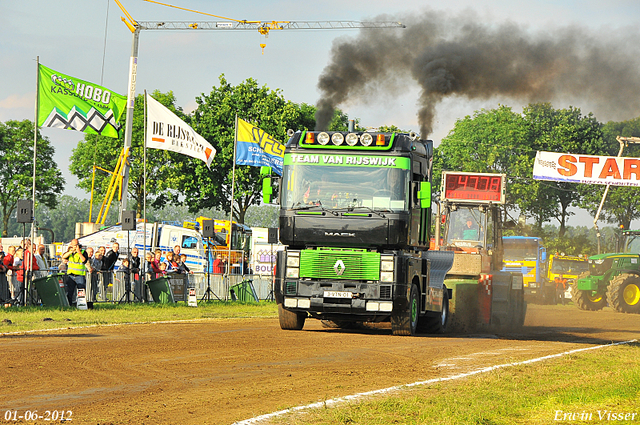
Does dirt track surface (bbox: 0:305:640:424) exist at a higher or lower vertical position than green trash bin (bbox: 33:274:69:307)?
lower

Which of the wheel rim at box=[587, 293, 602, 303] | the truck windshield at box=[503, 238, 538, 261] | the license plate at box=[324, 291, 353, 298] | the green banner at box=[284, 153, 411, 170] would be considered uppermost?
the green banner at box=[284, 153, 411, 170]

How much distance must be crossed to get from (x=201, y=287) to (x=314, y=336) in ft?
41.0

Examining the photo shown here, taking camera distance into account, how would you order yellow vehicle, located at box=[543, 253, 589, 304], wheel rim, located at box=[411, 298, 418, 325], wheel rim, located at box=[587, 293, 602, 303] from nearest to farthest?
wheel rim, located at box=[411, 298, 418, 325] < wheel rim, located at box=[587, 293, 602, 303] < yellow vehicle, located at box=[543, 253, 589, 304]

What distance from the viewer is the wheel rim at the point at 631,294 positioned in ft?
98.3

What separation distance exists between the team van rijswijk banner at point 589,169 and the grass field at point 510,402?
31.4 m

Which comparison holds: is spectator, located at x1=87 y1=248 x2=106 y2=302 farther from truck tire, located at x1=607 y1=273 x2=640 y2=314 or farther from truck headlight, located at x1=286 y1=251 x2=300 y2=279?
truck tire, located at x1=607 y1=273 x2=640 y2=314

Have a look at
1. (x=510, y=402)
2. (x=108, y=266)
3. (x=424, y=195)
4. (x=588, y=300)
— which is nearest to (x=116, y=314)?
(x=108, y=266)

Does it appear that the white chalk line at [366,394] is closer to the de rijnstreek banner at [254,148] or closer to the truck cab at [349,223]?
the truck cab at [349,223]

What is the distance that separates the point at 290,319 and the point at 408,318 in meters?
2.46

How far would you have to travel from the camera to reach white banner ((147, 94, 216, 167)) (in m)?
27.8

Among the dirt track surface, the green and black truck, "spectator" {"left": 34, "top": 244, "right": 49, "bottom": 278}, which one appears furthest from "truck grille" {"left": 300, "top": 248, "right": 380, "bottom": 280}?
"spectator" {"left": 34, "top": 244, "right": 49, "bottom": 278}

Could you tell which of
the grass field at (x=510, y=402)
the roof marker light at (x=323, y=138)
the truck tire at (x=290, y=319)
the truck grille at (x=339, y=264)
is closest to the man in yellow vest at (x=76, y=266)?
the truck tire at (x=290, y=319)

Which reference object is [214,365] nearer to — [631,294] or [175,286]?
[175,286]

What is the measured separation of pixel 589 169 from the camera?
40844 millimetres
